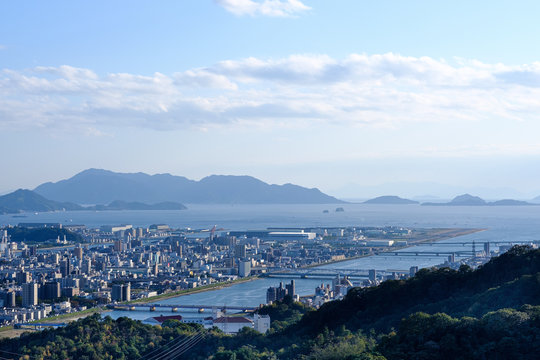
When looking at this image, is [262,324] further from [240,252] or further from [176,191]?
[176,191]

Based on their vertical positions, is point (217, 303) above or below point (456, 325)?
below

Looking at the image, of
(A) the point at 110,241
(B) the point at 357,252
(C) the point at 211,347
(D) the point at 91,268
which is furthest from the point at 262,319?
(A) the point at 110,241

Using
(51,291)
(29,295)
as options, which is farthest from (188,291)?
(29,295)

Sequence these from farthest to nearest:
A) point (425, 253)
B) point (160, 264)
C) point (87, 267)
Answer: point (425, 253)
point (160, 264)
point (87, 267)

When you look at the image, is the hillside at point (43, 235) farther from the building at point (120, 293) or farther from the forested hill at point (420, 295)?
the forested hill at point (420, 295)

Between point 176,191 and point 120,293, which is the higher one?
point 176,191

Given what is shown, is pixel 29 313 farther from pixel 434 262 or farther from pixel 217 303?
pixel 434 262

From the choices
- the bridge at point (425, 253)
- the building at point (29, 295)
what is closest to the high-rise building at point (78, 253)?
the building at point (29, 295)
